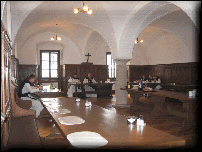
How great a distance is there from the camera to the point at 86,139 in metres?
2.40

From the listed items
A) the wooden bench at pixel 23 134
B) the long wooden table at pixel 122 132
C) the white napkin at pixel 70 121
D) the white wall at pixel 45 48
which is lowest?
the wooden bench at pixel 23 134

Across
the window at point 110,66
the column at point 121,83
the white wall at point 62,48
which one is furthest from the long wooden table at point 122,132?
the window at point 110,66

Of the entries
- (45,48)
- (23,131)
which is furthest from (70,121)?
(45,48)

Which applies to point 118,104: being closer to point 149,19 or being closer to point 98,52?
point 149,19

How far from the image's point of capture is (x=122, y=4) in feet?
26.5

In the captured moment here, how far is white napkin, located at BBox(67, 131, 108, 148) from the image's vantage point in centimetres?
226

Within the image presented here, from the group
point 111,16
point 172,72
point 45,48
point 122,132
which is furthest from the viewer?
point 45,48

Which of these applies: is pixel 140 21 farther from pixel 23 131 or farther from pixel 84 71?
pixel 84 71

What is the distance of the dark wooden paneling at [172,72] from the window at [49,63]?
5.86 m

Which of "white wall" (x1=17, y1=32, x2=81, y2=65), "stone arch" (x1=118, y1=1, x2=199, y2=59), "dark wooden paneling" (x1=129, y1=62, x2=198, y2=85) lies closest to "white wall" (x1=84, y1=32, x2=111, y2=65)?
"white wall" (x1=17, y1=32, x2=81, y2=65)

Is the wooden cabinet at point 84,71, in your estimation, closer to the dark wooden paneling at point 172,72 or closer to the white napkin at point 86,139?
the dark wooden paneling at point 172,72

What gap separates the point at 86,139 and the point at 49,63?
14.2 m

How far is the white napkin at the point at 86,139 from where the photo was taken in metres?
2.26

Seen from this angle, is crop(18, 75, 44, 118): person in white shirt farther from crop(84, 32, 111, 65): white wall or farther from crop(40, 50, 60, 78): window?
crop(40, 50, 60, 78): window
